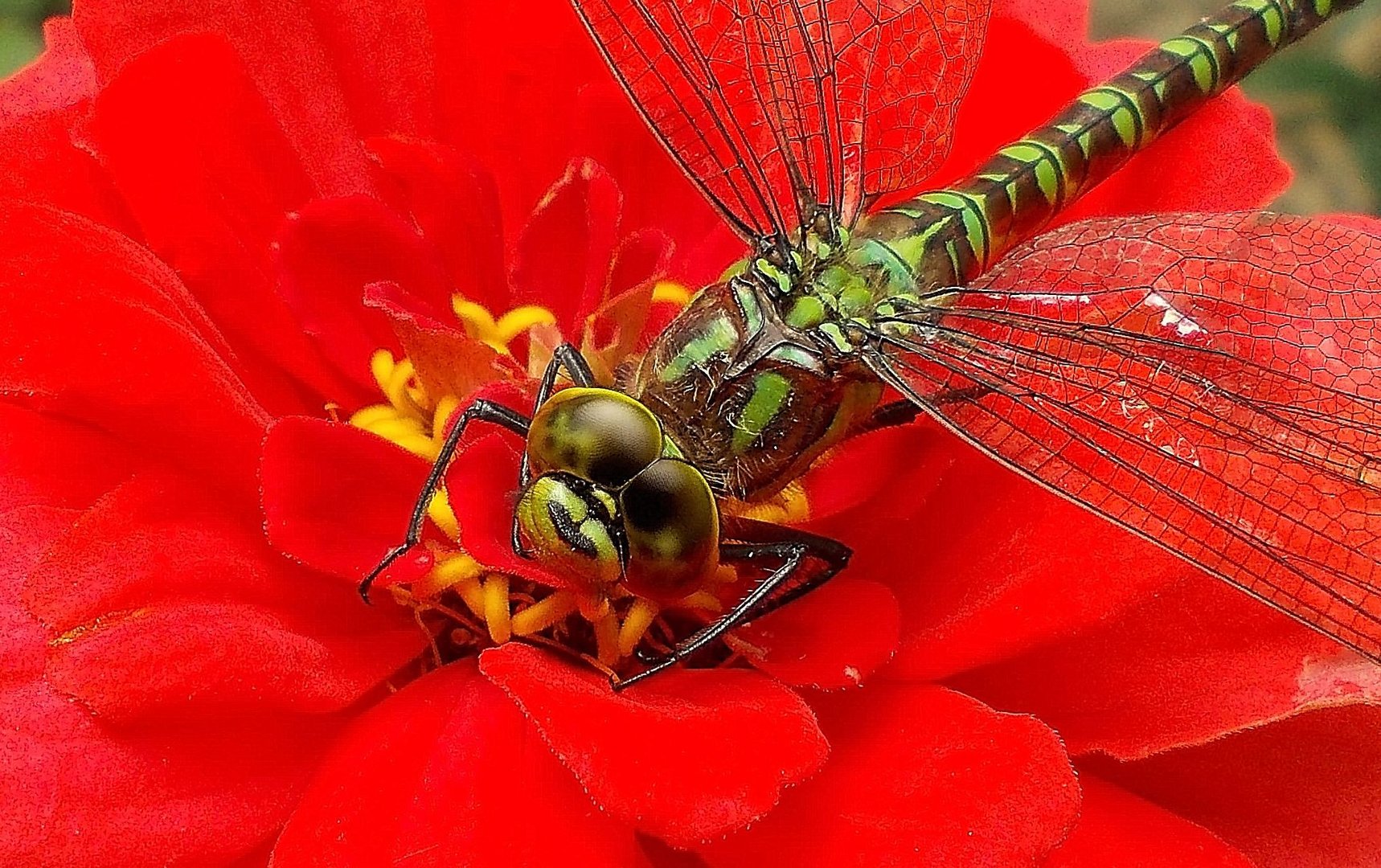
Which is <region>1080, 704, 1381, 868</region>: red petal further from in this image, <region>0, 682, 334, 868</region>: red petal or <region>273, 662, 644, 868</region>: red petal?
<region>0, 682, 334, 868</region>: red petal

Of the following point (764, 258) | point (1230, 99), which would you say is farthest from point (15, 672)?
point (1230, 99)

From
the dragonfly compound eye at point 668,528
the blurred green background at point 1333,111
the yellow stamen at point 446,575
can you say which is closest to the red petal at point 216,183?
the yellow stamen at point 446,575

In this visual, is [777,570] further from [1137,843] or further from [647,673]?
[1137,843]

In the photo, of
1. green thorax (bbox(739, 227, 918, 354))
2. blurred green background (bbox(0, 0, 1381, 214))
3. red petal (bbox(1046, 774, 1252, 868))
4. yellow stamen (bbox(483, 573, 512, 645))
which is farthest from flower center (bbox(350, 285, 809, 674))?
blurred green background (bbox(0, 0, 1381, 214))

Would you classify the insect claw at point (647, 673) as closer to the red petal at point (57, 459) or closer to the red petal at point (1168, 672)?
the red petal at point (1168, 672)

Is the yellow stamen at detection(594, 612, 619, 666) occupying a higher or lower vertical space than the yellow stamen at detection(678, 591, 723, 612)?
higher

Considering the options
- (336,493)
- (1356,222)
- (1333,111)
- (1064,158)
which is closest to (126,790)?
(336,493)

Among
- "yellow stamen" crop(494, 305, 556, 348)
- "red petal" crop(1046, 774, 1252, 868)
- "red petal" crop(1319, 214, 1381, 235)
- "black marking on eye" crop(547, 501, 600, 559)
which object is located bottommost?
"red petal" crop(1046, 774, 1252, 868)
